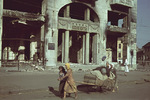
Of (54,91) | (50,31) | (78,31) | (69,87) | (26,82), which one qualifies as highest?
(78,31)

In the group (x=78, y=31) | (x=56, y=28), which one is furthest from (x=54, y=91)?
(x=78, y=31)

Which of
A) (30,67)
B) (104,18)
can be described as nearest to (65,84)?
(30,67)

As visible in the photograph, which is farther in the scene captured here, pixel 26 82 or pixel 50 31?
pixel 50 31

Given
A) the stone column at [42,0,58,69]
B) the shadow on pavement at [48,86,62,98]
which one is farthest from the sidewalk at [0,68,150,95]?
A: the stone column at [42,0,58,69]

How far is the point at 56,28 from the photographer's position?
23.0 meters

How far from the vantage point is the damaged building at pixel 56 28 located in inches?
887

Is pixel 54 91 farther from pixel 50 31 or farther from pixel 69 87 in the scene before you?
pixel 50 31

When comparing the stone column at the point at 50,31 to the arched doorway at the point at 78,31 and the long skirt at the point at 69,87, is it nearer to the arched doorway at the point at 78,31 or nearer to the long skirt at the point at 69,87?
the arched doorway at the point at 78,31

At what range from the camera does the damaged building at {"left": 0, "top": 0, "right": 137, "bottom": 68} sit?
22.5 m

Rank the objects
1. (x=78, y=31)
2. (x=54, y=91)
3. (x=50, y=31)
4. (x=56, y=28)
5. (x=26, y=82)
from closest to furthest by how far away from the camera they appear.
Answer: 1. (x=54, y=91)
2. (x=26, y=82)
3. (x=50, y=31)
4. (x=56, y=28)
5. (x=78, y=31)

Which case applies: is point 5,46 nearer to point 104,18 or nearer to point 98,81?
point 104,18

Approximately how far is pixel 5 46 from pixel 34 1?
6541 millimetres

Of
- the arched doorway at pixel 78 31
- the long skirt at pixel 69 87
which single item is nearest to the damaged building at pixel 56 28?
the arched doorway at pixel 78 31

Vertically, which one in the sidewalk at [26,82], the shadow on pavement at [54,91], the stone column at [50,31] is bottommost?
the shadow on pavement at [54,91]
